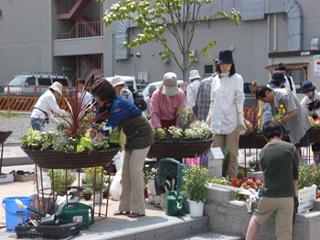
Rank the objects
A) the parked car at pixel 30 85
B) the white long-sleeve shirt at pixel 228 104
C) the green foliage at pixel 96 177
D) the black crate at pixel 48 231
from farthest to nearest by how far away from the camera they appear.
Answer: the parked car at pixel 30 85
the white long-sleeve shirt at pixel 228 104
the green foliage at pixel 96 177
the black crate at pixel 48 231

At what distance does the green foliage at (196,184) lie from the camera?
7199 mm

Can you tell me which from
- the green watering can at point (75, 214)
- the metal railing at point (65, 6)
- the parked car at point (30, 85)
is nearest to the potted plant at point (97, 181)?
the green watering can at point (75, 214)

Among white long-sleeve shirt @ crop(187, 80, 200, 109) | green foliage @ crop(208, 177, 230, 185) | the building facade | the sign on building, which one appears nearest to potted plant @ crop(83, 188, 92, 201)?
green foliage @ crop(208, 177, 230, 185)

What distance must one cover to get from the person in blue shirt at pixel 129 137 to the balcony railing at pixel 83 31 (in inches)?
1328

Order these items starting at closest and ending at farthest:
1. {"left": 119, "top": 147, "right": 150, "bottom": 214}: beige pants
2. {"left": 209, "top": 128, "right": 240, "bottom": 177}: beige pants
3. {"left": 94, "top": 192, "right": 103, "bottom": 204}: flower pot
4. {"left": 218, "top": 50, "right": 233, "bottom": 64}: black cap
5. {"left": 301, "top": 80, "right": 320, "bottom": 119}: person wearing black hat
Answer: {"left": 119, "top": 147, "right": 150, "bottom": 214}: beige pants, {"left": 94, "top": 192, "right": 103, "bottom": 204}: flower pot, {"left": 218, "top": 50, "right": 233, "bottom": 64}: black cap, {"left": 209, "top": 128, "right": 240, "bottom": 177}: beige pants, {"left": 301, "top": 80, "right": 320, "bottom": 119}: person wearing black hat

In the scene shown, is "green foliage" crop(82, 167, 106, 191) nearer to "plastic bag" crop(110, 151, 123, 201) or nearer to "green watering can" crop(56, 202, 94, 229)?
"plastic bag" crop(110, 151, 123, 201)

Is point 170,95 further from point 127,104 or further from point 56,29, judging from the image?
point 56,29

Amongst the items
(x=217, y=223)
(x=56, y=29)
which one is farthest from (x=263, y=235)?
(x=56, y=29)

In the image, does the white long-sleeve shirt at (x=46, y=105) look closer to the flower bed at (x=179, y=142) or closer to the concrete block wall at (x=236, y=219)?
the flower bed at (x=179, y=142)

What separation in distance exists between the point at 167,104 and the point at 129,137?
180 centimetres

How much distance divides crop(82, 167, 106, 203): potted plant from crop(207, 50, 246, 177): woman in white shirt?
1.68 meters

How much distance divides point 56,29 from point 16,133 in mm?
24029

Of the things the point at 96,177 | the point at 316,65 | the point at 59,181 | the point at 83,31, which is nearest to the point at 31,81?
the point at 83,31

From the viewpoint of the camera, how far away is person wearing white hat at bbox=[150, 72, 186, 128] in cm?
866
